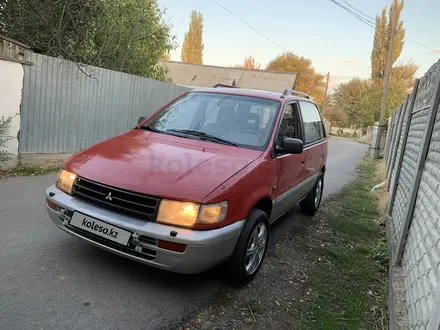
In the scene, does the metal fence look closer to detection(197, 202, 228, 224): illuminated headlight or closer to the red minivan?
the red minivan

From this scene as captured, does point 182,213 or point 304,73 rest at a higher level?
point 304,73

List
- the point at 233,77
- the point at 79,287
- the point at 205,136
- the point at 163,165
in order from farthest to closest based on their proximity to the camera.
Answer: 1. the point at 233,77
2. the point at 205,136
3. the point at 163,165
4. the point at 79,287

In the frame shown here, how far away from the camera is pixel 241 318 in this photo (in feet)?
8.91

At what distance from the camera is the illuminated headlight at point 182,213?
259 cm

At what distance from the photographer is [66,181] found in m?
3.07

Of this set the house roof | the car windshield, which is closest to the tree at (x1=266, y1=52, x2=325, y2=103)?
the house roof

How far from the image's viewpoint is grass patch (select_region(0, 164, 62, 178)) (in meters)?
6.12

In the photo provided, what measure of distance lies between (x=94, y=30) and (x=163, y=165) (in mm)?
6887

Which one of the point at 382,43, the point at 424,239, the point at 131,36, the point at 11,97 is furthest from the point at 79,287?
the point at 382,43

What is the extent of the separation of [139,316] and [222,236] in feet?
2.77

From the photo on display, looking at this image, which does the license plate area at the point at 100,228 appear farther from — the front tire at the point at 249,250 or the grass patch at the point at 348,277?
the grass patch at the point at 348,277

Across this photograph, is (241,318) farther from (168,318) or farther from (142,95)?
(142,95)

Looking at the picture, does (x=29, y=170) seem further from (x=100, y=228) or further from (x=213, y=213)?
(x=213, y=213)

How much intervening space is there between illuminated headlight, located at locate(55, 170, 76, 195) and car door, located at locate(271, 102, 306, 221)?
77.0 inches
